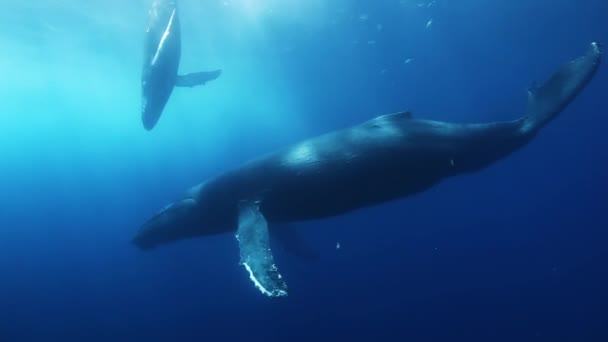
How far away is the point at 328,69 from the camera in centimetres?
3984

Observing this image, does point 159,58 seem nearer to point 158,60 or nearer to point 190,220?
point 158,60

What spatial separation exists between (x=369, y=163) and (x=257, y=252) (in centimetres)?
217

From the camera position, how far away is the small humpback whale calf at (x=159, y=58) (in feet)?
40.2

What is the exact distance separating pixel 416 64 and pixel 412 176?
122 feet

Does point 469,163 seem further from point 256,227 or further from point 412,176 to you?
point 256,227

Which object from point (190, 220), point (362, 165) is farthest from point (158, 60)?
point (362, 165)

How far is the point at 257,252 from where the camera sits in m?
6.11

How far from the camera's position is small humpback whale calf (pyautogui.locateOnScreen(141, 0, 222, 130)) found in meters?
12.3

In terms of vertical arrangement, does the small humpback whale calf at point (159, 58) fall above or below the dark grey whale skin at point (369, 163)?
above

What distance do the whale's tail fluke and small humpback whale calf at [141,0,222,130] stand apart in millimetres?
9413

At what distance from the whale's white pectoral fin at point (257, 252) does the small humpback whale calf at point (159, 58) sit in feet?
22.7

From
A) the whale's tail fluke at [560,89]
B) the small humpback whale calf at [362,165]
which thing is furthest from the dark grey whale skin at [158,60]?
the whale's tail fluke at [560,89]

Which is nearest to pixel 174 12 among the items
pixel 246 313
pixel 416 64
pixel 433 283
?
pixel 246 313

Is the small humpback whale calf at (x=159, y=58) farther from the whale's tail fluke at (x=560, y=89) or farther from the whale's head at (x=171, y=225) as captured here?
the whale's tail fluke at (x=560, y=89)
